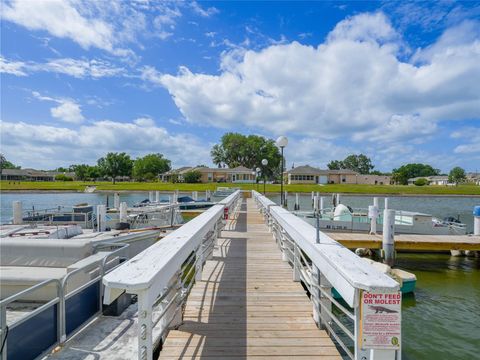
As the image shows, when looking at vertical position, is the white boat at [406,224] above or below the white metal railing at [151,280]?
below

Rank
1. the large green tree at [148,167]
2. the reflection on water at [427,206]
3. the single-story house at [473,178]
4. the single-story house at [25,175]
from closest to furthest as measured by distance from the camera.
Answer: the reflection on water at [427,206], the large green tree at [148,167], the single-story house at [25,175], the single-story house at [473,178]

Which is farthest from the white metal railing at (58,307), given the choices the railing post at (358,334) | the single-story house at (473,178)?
the single-story house at (473,178)

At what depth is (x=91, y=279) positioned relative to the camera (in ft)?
13.6

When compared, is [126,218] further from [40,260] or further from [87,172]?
[87,172]

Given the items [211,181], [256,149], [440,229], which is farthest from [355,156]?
[440,229]

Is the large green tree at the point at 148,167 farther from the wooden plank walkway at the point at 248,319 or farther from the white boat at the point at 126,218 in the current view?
the wooden plank walkway at the point at 248,319

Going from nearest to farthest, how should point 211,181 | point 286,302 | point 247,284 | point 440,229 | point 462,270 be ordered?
1. point 286,302
2. point 247,284
3. point 462,270
4. point 440,229
5. point 211,181

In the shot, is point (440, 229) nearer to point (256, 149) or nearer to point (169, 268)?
point (169, 268)

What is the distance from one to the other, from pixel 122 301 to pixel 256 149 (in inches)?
3195

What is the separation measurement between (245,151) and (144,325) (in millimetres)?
83406

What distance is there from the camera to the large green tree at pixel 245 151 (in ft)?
276

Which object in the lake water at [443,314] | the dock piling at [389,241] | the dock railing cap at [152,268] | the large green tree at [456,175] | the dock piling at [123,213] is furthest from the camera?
the large green tree at [456,175]

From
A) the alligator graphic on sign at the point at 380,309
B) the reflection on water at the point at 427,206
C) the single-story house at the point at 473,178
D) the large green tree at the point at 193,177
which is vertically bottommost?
the reflection on water at the point at 427,206

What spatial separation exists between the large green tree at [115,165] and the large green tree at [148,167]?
2.37 metres
